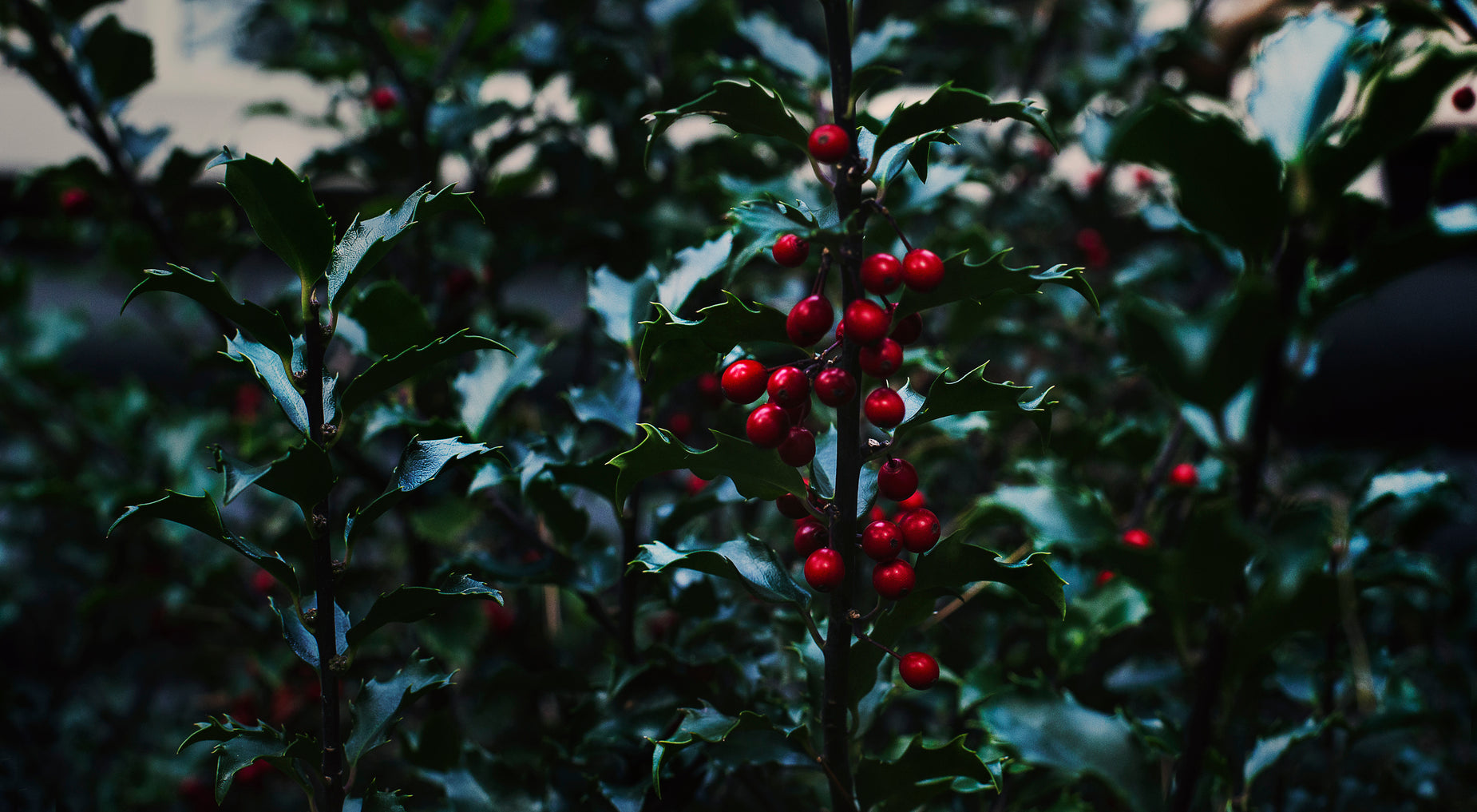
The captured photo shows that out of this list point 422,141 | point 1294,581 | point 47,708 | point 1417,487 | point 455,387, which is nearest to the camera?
point 1294,581

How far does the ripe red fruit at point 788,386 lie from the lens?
0.48 m

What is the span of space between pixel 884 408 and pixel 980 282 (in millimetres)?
86

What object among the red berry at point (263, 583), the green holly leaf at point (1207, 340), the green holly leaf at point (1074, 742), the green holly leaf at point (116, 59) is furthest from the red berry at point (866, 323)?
the red berry at point (263, 583)

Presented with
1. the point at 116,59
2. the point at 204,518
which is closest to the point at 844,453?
the point at 204,518

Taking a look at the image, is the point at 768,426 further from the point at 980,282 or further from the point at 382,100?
the point at 382,100

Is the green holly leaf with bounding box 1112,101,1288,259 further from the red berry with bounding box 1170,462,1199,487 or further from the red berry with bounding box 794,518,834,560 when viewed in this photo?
the red berry with bounding box 1170,462,1199,487

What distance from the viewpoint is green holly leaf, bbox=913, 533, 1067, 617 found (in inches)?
19.6

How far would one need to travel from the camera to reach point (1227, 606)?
0.46 meters

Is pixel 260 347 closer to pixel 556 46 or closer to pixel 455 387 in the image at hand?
pixel 455 387

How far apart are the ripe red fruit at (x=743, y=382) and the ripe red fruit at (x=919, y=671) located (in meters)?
0.18

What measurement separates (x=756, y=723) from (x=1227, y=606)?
265mm

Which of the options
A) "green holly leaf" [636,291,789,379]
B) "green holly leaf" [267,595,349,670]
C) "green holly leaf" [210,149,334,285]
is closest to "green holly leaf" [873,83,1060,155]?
"green holly leaf" [636,291,789,379]

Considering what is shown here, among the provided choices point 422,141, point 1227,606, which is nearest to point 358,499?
point 422,141

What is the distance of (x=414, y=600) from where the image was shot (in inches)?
21.3
